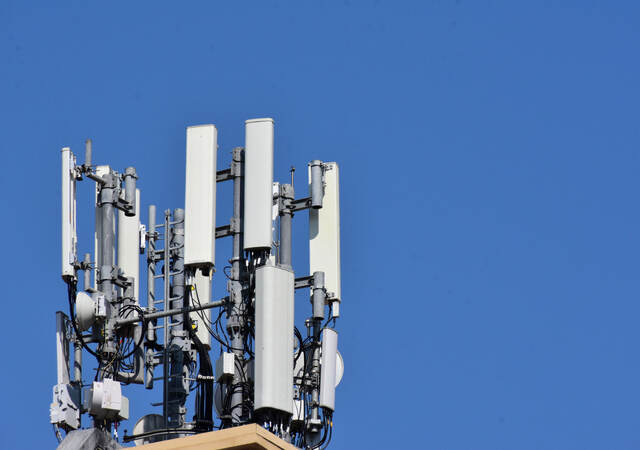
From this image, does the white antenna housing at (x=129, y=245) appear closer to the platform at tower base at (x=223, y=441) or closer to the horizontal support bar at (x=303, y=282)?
the horizontal support bar at (x=303, y=282)

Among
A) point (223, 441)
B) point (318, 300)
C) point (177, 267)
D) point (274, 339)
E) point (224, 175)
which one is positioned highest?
point (177, 267)

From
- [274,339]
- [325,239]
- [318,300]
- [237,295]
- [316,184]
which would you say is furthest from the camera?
[325,239]

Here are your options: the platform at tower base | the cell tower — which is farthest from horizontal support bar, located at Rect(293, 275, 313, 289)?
the platform at tower base

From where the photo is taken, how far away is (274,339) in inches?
1382

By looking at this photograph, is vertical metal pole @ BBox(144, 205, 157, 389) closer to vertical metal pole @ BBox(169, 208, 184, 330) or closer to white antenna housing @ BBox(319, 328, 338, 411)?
vertical metal pole @ BBox(169, 208, 184, 330)

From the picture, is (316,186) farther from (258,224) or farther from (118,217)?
(118,217)

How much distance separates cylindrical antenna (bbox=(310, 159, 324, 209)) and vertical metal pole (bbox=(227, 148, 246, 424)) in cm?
207

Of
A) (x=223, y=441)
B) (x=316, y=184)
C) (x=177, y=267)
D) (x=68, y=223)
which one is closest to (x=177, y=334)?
(x=177, y=267)

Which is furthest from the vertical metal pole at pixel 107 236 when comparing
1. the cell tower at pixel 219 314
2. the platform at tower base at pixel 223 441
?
the platform at tower base at pixel 223 441

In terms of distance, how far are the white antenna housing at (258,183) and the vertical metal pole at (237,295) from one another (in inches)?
29.7

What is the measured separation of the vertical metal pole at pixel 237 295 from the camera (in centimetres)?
3625

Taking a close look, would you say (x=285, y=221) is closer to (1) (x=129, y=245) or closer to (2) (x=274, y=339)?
(2) (x=274, y=339)

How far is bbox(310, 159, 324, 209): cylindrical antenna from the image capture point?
39.5m

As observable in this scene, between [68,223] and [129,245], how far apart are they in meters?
5.90
